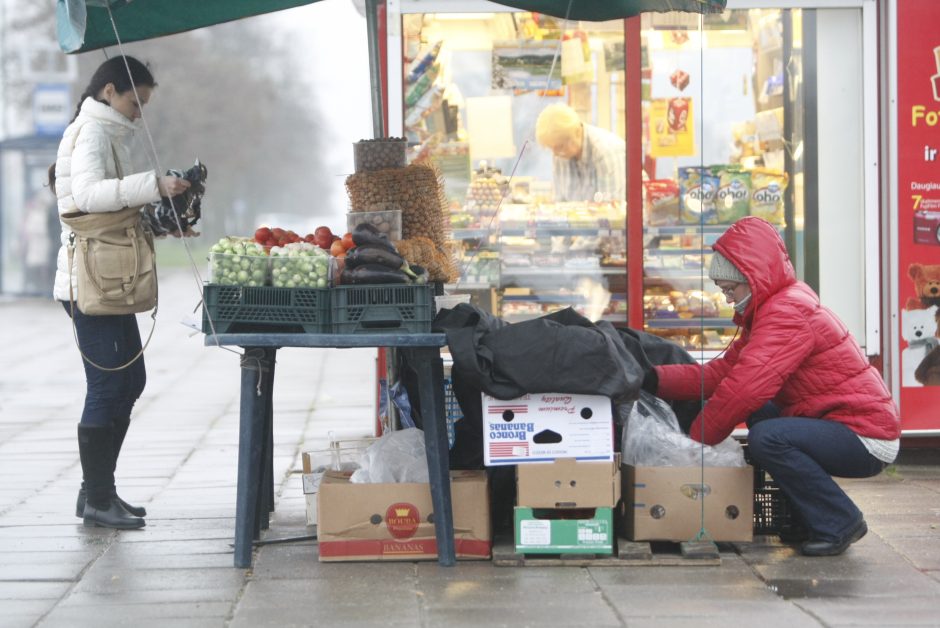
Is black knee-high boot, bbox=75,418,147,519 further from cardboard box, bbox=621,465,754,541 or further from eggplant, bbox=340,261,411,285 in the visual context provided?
cardboard box, bbox=621,465,754,541

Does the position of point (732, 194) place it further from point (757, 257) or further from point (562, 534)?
point (562, 534)

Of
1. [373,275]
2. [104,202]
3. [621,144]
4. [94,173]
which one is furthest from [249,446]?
[621,144]

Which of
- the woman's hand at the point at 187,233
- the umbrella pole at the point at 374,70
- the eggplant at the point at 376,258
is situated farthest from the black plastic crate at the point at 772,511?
the woman's hand at the point at 187,233

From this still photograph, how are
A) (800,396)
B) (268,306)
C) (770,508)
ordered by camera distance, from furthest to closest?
1. (770,508)
2. (800,396)
3. (268,306)

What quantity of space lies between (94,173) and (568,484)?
91.3 inches

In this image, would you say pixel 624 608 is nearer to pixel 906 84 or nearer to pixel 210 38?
pixel 906 84

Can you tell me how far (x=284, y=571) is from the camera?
5008mm

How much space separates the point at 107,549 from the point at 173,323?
49.9 feet

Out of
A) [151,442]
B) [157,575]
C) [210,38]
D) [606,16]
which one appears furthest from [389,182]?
[210,38]

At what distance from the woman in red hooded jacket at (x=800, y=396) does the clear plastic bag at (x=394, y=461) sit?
1.07 m

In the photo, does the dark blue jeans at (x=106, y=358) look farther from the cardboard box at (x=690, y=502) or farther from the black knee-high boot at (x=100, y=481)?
the cardboard box at (x=690, y=502)

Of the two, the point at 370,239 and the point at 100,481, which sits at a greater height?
the point at 370,239

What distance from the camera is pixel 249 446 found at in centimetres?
497

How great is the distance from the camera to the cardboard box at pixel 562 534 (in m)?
5.05
